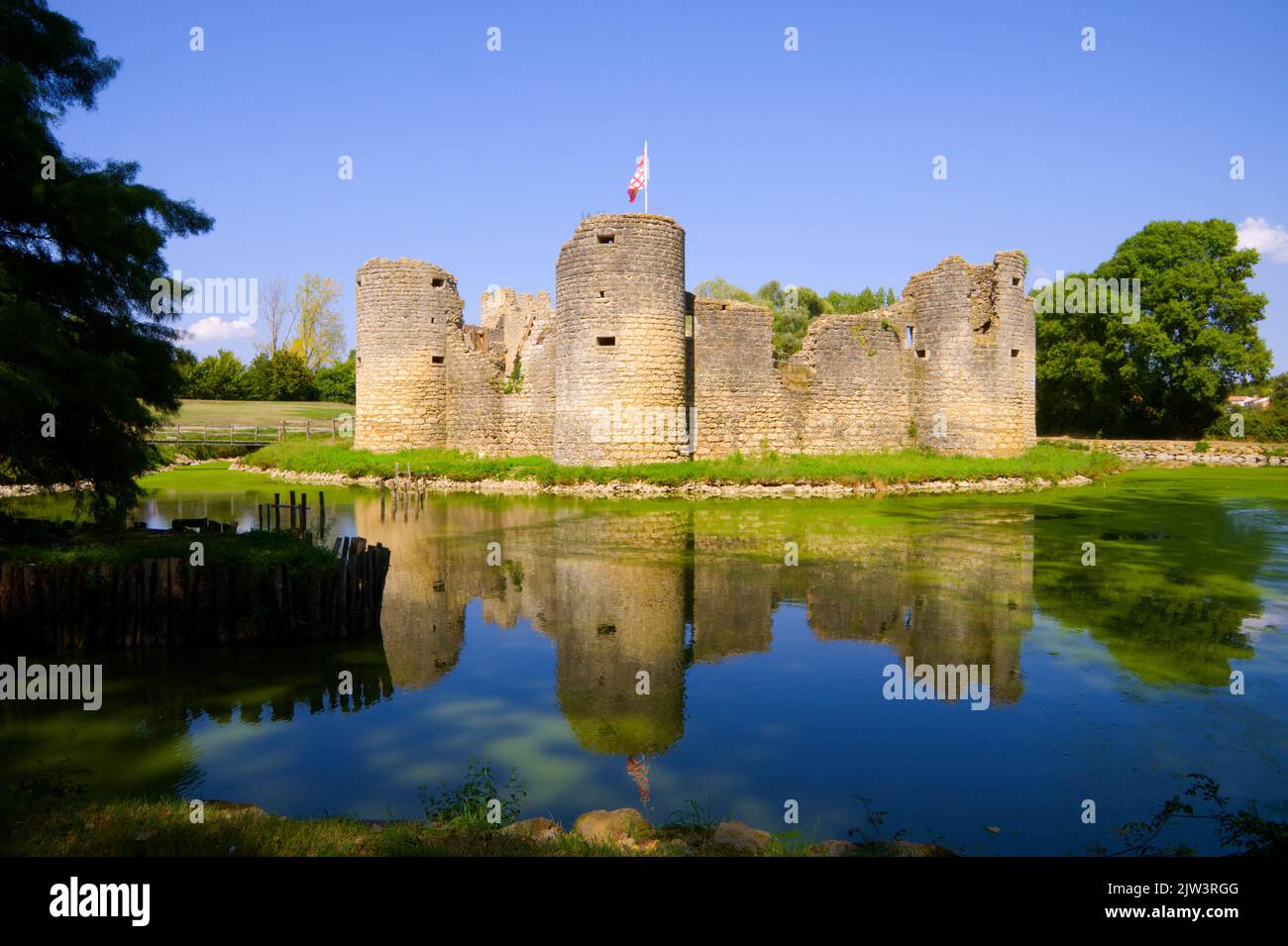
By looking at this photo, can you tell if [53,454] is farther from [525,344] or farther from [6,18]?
[525,344]

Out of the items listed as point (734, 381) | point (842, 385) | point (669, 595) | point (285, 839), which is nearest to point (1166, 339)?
point (842, 385)

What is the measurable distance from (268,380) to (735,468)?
43425 millimetres

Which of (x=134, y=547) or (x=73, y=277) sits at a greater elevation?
A: (x=73, y=277)

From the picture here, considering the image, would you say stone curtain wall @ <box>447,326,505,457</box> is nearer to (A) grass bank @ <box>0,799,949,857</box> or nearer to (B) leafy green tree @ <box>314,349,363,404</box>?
(A) grass bank @ <box>0,799,949,857</box>

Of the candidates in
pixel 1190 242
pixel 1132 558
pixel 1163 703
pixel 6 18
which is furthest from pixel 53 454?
pixel 1190 242

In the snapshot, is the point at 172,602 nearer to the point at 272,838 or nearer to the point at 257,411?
the point at 272,838

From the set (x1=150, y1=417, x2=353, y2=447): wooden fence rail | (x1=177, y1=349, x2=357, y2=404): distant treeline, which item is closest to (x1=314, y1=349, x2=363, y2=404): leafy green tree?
(x1=177, y1=349, x2=357, y2=404): distant treeline

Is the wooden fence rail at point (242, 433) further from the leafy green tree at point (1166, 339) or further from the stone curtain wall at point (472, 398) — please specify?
the leafy green tree at point (1166, 339)

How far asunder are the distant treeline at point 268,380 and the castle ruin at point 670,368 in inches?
1081

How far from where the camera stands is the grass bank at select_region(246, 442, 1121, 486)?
84.6 feet

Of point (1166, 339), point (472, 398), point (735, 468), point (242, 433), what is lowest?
point (735, 468)

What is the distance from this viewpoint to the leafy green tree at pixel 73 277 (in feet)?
31.8

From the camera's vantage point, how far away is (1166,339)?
43.1m

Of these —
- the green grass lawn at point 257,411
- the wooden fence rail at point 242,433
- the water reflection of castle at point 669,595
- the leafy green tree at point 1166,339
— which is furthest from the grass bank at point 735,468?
the green grass lawn at point 257,411
